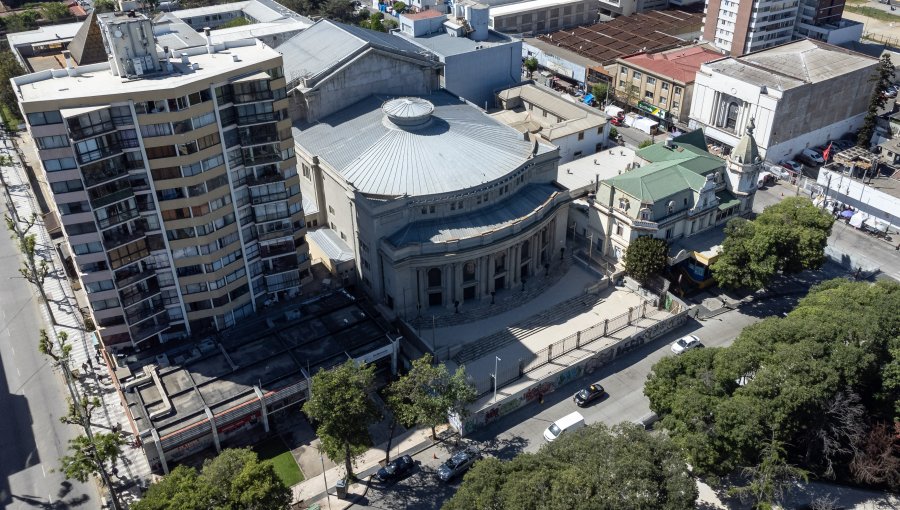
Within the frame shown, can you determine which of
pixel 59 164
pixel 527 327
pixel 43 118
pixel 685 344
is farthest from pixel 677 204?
Answer: pixel 43 118

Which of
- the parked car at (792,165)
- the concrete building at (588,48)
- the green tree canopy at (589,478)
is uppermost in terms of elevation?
the concrete building at (588,48)

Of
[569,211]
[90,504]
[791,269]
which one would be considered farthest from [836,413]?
[90,504]

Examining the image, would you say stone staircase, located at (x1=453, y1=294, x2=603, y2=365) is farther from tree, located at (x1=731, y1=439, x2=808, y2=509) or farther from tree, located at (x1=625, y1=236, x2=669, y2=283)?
tree, located at (x1=731, y1=439, x2=808, y2=509)

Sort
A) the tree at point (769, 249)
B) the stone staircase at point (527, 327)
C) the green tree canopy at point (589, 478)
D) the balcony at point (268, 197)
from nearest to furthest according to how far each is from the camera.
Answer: the green tree canopy at point (589, 478)
the balcony at point (268, 197)
the stone staircase at point (527, 327)
the tree at point (769, 249)

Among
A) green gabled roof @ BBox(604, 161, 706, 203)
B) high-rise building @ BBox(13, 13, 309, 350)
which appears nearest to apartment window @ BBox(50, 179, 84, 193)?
high-rise building @ BBox(13, 13, 309, 350)

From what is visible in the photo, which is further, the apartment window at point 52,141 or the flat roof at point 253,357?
the flat roof at point 253,357

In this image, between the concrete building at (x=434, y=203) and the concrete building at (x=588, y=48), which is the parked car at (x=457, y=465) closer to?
the concrete building at (x=434, y=203)

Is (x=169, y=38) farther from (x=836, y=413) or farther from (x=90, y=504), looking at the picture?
(x=836, y=413)

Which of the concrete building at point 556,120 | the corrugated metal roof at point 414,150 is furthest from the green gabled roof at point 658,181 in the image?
the concrete building at point 556,120
